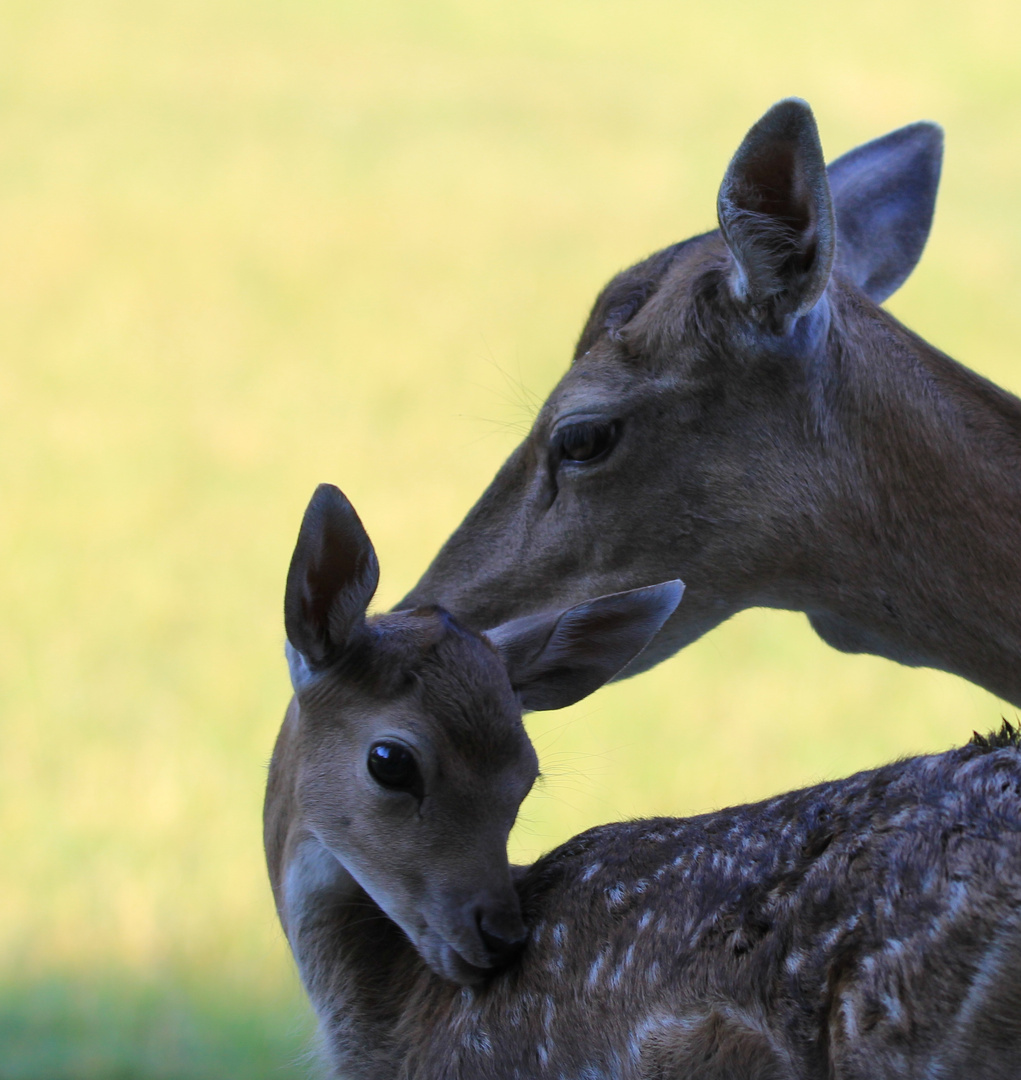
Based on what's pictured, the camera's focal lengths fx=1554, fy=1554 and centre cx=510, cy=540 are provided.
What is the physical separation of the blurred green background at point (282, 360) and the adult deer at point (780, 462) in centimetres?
56

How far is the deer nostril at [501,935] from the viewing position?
2668 millimetres

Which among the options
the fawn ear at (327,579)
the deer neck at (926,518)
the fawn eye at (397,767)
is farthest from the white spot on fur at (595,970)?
the deer neck at (926,518)

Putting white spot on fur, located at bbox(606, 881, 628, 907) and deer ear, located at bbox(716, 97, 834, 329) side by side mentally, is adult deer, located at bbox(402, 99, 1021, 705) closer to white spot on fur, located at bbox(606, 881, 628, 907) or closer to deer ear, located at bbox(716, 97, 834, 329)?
deer ear, located at bbox(716, 97, 834, 329)

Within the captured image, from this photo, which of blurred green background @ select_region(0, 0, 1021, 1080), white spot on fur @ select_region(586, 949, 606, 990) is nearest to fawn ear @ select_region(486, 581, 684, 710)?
white spot on fur @ select_region(586, 949, 606, 990)

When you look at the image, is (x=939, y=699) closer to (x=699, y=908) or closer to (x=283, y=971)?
(x=283, y=971)

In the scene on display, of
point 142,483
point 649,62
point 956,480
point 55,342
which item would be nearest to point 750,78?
point 649,62

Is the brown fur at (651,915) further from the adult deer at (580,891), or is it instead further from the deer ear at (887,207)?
the deer ear at (887,207)

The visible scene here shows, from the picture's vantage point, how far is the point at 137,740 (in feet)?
27.7

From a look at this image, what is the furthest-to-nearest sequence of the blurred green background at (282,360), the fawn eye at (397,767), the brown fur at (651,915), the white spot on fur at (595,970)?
1. the blurred green background at (282,360)
2. the fawn eye at (397,767)
3. the white spot on fur at (595,970)
4. the brown fur at (651,915)

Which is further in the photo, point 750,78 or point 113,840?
point 750,78

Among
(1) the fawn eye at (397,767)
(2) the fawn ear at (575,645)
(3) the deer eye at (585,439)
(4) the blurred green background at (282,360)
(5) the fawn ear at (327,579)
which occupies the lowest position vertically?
(1) the fawn eye at (397,767)

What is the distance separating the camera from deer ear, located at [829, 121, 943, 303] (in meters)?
3.70

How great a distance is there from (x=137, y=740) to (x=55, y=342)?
628 centimetres

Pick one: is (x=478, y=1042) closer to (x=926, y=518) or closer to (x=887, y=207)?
(x=926, y=518)
